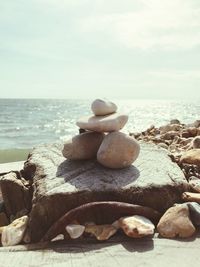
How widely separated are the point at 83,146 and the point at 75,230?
100cm

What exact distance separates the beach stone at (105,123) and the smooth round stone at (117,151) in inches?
3.1

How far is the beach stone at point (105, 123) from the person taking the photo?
131 inches

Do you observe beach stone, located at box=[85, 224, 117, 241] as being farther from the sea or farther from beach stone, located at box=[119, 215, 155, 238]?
the sea

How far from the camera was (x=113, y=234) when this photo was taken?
2695 millimetres

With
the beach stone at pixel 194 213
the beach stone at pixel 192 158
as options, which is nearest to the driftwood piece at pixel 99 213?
the beach stone at pixel 194 213

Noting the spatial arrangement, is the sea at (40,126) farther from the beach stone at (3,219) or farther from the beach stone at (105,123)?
the beach stone at (3,219)

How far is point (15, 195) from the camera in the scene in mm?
3496

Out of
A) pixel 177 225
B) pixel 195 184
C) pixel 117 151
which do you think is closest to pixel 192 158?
pixel 195 184

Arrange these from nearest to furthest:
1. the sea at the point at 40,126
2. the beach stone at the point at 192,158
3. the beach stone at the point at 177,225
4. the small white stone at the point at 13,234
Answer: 1. the beach stone at the point at 177,225
2. the small white stone at the point at 13,234
3. the beach stone at the point at 192,158
4. the sea at the point at 40,126

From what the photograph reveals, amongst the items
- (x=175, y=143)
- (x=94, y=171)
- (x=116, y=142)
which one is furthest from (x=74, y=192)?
(x=175, y=143)

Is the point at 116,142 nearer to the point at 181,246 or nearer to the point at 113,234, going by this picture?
the point at 113,234

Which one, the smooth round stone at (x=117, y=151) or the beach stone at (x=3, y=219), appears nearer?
the smooth round stone at (x=117, y=151)

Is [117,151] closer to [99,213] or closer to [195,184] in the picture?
[99,213]

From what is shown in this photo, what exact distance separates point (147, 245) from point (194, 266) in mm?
389
